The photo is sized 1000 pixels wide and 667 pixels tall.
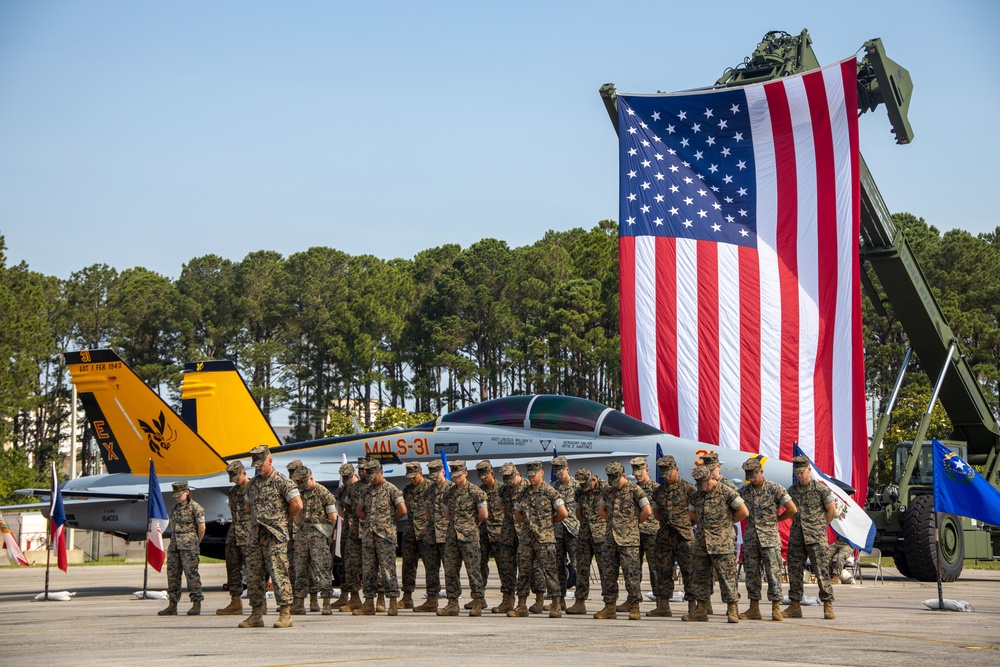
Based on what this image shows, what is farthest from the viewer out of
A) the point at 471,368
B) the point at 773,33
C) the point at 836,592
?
the point at 471,368

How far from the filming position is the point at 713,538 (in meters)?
11.3

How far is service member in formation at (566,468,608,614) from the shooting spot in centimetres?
1222

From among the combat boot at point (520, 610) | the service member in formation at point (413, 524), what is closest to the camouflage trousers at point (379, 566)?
the service member in formation at point (413, 524)

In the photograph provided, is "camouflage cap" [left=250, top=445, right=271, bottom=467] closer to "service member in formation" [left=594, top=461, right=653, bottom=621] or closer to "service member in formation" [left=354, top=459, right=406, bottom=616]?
"service member in formation" [left=354, top=459, right=406, bottom=616]

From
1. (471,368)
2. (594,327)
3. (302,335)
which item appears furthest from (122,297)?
(594,327)

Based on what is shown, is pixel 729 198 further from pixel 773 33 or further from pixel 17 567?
pixel 17 567

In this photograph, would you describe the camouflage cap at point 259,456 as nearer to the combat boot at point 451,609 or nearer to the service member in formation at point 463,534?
the service member in formation at point 463,534

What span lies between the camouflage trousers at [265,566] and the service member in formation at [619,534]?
10.9 ft

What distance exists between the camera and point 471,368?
60500 millimetres

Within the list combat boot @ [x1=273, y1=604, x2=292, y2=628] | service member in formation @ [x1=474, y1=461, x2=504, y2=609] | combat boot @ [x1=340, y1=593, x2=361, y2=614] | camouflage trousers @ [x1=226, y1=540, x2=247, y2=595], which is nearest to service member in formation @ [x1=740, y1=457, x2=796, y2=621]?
service member in formation @ [x1=474, y1=461, x2=504, y2=609]

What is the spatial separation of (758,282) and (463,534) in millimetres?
11499

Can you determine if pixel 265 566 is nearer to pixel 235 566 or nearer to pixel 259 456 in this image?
pixel 259 456

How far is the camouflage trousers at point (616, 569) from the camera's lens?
11.7 metres

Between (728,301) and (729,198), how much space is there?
2339mm
